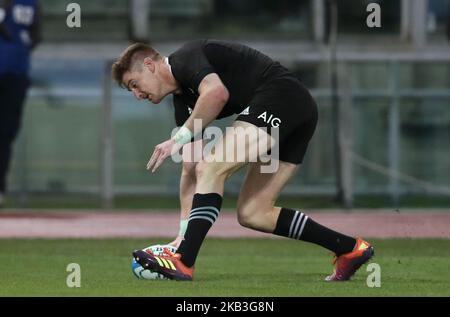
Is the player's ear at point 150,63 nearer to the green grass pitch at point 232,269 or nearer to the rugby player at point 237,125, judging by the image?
the rugby player at point 237,125

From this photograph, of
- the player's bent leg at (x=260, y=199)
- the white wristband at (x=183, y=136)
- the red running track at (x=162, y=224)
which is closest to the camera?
the white wristband at (x=183, y=136)

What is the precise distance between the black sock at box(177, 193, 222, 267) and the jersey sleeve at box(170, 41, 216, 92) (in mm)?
717

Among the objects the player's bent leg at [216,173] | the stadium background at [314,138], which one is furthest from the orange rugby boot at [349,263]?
the stadium background at [314,138]

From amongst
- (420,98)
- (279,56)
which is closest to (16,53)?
(279,56)

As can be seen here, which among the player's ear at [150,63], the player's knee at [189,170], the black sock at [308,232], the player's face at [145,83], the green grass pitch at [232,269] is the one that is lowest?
the green grass pitch at [232,269]

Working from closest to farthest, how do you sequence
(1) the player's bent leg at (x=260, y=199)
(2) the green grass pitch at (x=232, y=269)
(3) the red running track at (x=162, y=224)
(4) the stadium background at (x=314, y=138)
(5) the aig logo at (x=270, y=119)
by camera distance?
(2) the green grass pitch at (x=232, y=269) < (5) the aig logo at (x=270, y=119) < (1) the player's bent leg at (x=260, y=199) < (3) the red running track at (x=162, y=224) < (4) the stadium background at (x=314, y=138)

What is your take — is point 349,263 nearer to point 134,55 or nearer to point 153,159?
point 153,159

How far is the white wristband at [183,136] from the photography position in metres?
8.77

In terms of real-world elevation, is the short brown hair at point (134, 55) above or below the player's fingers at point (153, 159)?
above

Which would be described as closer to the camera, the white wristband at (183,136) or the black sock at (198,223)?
the white wristband at (183,136)

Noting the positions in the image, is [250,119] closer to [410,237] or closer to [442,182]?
[410,237]

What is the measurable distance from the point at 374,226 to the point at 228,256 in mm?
3907

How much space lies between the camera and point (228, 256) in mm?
12000

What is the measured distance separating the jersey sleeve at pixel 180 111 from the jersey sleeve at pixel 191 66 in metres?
0.56
